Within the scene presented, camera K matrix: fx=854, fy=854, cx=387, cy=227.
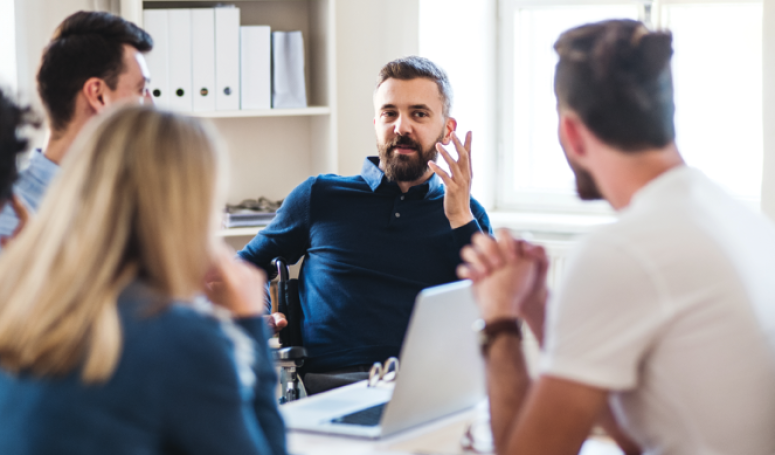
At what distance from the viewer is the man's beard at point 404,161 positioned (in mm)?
2348

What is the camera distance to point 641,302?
1.05 metres

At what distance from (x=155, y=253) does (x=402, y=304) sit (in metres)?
1.33

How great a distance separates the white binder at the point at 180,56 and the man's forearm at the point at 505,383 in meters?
1.95

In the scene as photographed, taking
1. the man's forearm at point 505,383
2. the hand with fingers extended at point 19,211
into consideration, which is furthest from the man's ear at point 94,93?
the man's forearm at point 505,383

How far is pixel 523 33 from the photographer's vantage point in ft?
11.6

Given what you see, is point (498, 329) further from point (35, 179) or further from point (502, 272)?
point (35, 179)

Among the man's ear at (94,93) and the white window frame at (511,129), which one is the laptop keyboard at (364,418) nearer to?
the man's ear at (94,93)

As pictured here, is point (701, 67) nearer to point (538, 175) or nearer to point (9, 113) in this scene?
point (538, 175)

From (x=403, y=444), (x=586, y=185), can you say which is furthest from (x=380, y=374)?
(x=586, y=185)

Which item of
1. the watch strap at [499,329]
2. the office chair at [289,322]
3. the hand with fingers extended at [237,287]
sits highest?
the hand with fingers extended at [237,287]

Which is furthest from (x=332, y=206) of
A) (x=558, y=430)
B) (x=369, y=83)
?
(x=558, y=430)

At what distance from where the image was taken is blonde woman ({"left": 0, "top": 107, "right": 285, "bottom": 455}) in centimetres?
87

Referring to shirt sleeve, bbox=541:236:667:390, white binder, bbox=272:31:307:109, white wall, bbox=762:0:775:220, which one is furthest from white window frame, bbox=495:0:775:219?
shirt sleeve, bbox=541:236:667:390

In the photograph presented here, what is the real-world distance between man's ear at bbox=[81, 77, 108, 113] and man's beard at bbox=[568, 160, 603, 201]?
41.1 inches
